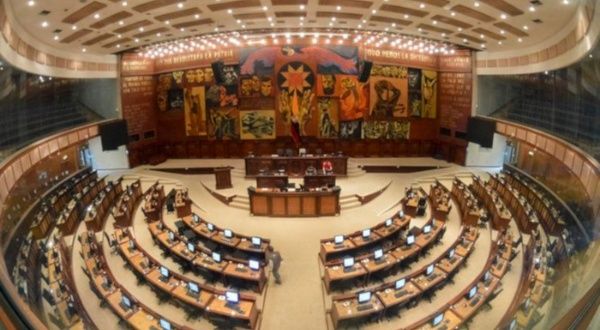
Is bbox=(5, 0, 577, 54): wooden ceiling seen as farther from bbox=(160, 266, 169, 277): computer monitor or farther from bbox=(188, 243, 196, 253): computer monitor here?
bbox=(188, 243, 196, 253): computer monitor

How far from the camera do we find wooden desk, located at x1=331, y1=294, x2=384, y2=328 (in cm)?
704

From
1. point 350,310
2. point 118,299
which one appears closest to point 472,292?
point 350,310

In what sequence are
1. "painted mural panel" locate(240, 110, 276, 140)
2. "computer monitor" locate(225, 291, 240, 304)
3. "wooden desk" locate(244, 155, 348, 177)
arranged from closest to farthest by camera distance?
"computer monitor" locate(225, 291, 240, 304)
"wooden desk" locate(244, 155, 348, 177)
"painted mural panel" locate(240, 110, 276, 140)

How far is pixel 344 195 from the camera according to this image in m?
14.4

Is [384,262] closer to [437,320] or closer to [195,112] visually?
A: [437,320]

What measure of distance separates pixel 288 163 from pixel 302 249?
21.7ft

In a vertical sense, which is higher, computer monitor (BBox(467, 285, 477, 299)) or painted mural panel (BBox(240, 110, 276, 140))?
painted mural panel (BBox(240, 110, 276, 140))

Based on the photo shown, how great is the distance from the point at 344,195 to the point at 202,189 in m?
6.41

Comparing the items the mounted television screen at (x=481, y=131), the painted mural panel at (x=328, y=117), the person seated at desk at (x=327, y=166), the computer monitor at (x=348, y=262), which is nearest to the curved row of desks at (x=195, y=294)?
the computer monitor at (x=348, y=262)

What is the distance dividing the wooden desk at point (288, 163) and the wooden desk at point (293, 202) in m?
3.48

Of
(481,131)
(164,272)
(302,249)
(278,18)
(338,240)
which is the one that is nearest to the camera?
(164,272)

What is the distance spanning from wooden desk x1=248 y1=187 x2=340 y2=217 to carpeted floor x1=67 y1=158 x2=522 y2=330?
337mm

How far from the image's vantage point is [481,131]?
17500mm

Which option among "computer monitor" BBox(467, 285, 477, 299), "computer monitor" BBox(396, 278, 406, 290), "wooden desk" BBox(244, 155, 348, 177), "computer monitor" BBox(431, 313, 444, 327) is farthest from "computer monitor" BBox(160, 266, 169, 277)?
"wooden desk" BBox(244, 155, 348, 177)
